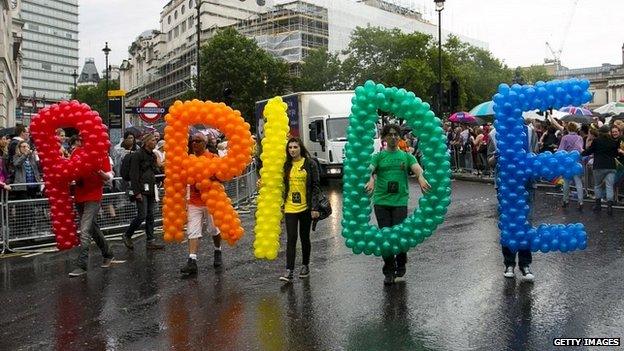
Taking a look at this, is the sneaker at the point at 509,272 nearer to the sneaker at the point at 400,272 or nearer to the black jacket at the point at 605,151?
the sneaker at the point at 400,272

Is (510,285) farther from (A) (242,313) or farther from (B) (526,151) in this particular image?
(A) (242,313)

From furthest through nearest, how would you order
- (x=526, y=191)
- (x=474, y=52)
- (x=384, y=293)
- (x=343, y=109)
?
(x=474, y=52) < (x=343, y=109) < (x=526, y=191) < (x=384, y=293)

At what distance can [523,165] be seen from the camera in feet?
26.8

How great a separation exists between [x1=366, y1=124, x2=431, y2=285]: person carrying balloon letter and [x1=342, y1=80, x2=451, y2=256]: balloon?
Answer: 12 centimetres

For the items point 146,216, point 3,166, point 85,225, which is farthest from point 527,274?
point 3,166

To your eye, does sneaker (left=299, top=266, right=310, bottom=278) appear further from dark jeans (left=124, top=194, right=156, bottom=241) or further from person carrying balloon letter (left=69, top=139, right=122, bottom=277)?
dark jeans (left=124, top=194, right=156, bottom=241)

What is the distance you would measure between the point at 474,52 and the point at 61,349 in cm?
8918

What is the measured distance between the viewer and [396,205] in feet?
26.8

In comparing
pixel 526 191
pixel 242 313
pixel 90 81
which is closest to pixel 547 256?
pixel 526 191

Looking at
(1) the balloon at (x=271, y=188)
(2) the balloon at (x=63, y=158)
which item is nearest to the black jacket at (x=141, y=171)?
(2) the balloon at (x=63, y=158)

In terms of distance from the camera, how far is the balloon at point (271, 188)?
8.68m

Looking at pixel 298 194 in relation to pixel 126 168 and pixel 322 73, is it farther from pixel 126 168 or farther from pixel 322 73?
pixel 322 73

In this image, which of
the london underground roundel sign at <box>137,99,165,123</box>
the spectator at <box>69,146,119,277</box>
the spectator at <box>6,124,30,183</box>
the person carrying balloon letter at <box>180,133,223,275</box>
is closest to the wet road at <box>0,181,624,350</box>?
the person carrying balloon letter at <box>180,133,223,275</box>

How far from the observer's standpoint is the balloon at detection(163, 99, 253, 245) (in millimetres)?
9312
